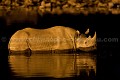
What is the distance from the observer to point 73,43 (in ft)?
82.3

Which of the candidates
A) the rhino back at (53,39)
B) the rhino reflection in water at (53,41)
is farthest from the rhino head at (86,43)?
the rhino back at (53,39)

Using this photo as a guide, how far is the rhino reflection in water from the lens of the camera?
24.9 metres

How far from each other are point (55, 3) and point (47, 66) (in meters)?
40.5

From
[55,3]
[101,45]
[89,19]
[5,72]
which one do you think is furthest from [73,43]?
[55,3]

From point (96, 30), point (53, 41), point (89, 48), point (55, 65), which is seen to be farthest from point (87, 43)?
point (96, 30)

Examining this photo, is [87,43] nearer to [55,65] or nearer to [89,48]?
[89,48]

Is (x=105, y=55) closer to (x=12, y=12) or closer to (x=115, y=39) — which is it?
(x=115, y=39)

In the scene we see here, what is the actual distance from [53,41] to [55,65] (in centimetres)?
348

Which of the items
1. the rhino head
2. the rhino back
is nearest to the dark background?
the rhino head

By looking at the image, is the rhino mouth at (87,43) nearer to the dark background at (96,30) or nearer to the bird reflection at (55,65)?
the dark background at (96,30)

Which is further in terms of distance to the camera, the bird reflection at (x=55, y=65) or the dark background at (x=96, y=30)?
the dark background at (x=96, y=30)

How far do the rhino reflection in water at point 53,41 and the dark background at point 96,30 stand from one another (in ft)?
2.08

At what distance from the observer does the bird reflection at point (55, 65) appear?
19.5 m

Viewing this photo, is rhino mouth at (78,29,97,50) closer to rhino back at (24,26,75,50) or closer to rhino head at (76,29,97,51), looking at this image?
rhino head at (76,29,97,51)
